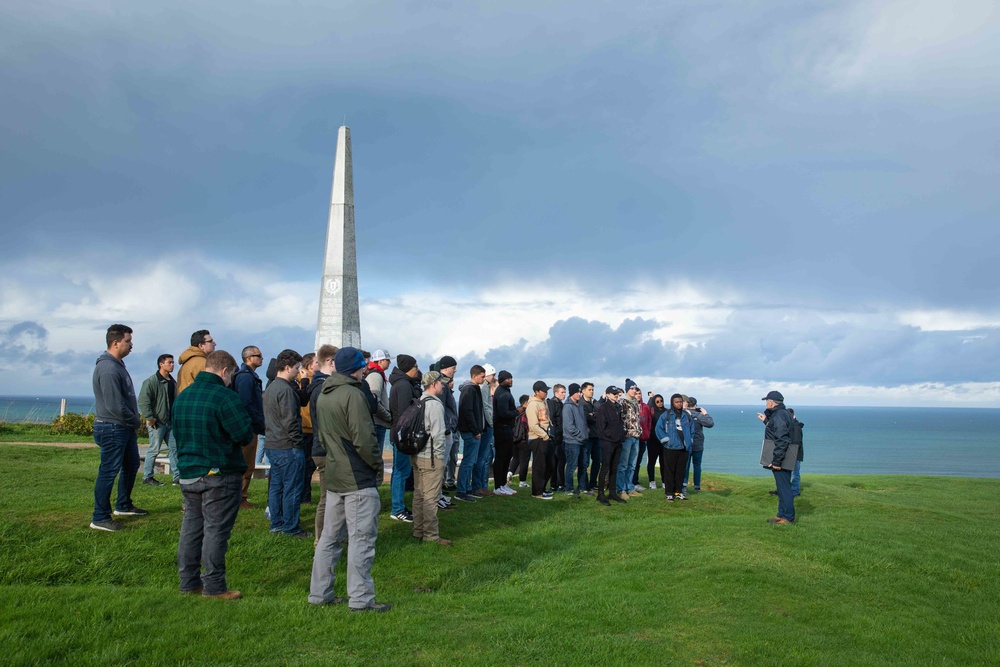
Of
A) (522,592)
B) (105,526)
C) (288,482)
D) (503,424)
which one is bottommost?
(522,592)

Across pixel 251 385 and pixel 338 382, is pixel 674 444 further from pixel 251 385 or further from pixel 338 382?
pixel 338 382

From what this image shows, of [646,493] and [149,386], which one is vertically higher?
[149,386]

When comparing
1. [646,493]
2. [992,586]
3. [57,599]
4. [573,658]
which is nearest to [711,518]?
[646,493]

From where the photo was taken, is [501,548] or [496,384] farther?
[496,384]

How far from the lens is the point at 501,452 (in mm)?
13461

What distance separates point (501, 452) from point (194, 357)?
6.50 metres

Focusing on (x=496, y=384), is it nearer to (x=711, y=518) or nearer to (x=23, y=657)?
(x=711, y=518)

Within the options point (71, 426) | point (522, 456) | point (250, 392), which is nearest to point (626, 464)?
point (522, 456)

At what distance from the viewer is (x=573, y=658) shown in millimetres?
5383

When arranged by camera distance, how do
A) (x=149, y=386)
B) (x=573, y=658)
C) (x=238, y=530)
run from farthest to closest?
(x=149, y=386) → (x=238, y=530) → (x=573, y=658)

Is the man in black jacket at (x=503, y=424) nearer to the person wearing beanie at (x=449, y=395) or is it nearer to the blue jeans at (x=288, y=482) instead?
the person wearing beanie at (x=449, y=395)

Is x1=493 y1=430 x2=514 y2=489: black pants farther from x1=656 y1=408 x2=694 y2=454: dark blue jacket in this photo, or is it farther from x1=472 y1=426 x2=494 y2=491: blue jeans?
x1=656 y1=408 x2=694 y2=454: dark blue jacket

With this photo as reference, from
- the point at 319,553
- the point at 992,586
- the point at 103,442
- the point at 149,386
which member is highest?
the point at 149,386

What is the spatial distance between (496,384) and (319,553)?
7.52m
